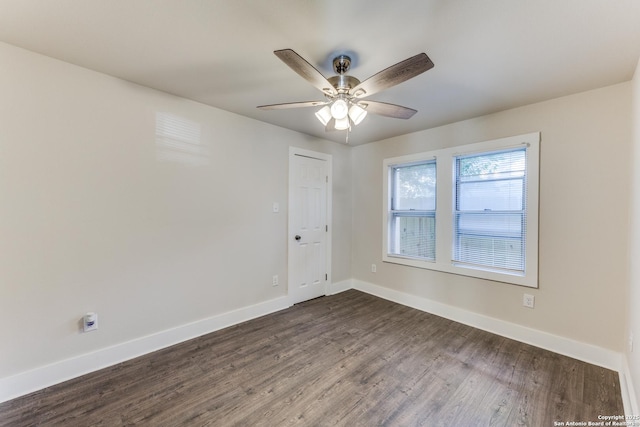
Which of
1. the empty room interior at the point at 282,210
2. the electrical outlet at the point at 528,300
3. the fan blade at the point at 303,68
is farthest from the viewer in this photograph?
the electrical outlet at the point at 528,300

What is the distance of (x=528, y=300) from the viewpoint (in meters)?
2.54

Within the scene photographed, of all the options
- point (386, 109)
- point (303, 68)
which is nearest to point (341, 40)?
point (303, 68)

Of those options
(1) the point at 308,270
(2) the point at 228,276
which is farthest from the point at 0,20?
(1) the point at 308,270

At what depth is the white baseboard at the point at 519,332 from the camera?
84.7 inches

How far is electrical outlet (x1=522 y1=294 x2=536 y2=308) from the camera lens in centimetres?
251

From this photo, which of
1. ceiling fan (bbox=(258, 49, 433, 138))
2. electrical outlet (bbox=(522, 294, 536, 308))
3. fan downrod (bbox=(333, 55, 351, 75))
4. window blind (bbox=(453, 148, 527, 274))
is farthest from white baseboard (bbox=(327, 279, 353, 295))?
fan downrod (bbox=(333, 55, 351, 75))

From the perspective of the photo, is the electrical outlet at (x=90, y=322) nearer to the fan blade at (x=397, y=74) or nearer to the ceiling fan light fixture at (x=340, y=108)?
the ceiling fan light fixture at (x=340, y=108)

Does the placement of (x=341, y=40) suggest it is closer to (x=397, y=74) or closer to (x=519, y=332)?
(x=397, y=74)

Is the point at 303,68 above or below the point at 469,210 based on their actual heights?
above

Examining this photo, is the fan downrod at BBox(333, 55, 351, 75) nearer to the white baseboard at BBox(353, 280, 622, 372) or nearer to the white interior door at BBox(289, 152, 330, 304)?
the white interior door at BBox(289, 152, 330, 304)

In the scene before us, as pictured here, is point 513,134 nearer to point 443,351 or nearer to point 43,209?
point 443,351

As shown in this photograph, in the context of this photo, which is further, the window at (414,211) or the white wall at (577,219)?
the window at (414,211)

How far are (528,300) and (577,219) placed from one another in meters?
0.88

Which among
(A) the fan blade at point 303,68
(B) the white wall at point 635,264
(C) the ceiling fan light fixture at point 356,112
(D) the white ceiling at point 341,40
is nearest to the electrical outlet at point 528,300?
(B) the white wall at point 635,264
